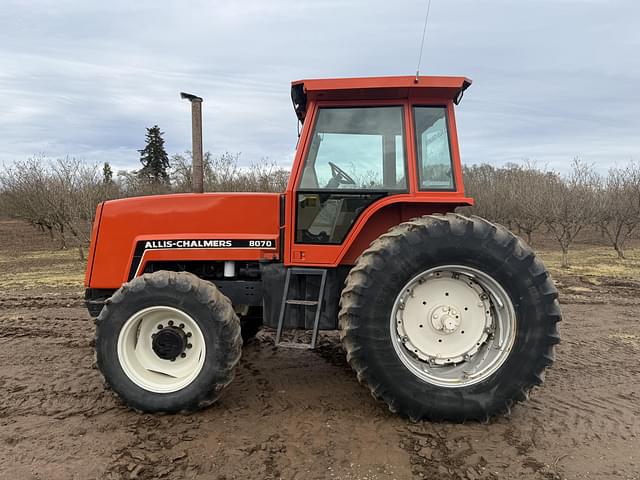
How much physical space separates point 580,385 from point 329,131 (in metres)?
2.98

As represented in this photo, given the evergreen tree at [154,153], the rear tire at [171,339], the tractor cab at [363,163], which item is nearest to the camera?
the rear tire at [171,339]

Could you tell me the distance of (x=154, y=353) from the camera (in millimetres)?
3383

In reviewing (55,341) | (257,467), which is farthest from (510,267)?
(55,341)

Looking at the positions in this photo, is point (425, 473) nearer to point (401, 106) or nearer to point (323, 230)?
point (323, 230)

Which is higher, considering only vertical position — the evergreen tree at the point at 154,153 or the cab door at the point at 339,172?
the evergreen tree at the point at 154,153

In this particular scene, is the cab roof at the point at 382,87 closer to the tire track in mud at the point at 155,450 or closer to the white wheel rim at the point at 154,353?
the white wheel rim at the point at 154,353

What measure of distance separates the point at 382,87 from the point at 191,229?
1840 mm

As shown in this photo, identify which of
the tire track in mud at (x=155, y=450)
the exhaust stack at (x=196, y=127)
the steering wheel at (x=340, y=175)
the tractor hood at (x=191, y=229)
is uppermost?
the exhaust stack at (x=196, y=127)

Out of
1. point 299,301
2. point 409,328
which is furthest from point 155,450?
point 409,328

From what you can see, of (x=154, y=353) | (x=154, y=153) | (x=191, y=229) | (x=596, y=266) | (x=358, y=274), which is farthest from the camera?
(x=154, y=153)

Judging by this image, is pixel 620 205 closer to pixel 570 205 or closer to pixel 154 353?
pixel 570 205

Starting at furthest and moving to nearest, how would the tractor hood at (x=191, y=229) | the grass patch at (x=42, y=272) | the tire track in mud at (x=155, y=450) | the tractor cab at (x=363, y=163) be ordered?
the grass patch at (x=42, y=272) < the tractor hood at (x=191, y=229) < the tractor cab at (x=363, y=163) < the tire track in mud at (x=155, y=450)

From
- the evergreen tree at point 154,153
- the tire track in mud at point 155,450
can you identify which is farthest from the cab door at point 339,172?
the evergreen tree at point 154,153

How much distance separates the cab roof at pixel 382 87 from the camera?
318 centimetres
